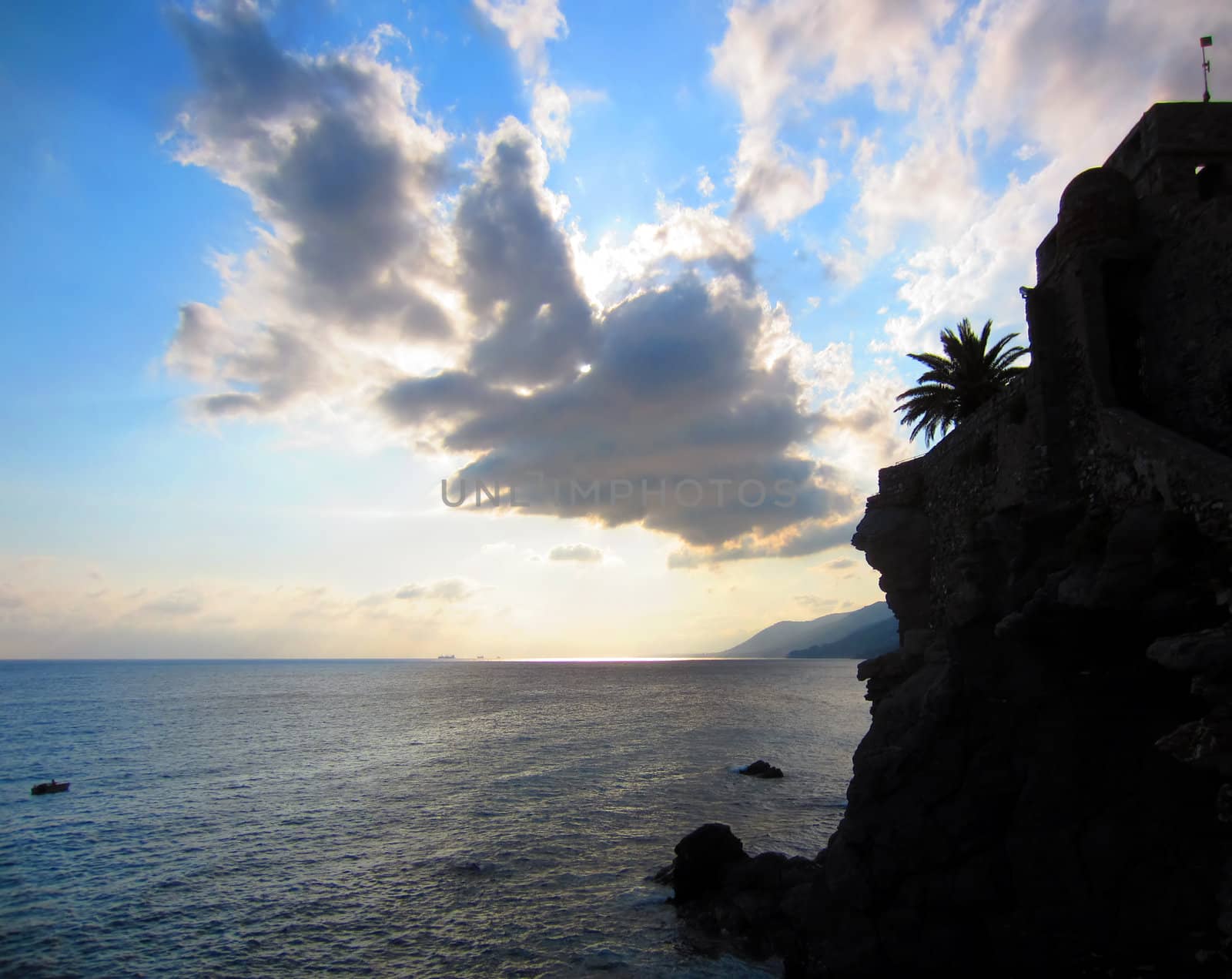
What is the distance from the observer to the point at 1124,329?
16.2 m

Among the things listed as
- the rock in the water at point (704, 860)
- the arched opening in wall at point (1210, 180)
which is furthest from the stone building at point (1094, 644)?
the rock in the water at point (704, 860)

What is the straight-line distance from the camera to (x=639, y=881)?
28359 millimetres

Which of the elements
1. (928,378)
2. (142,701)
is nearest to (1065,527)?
(928,378)

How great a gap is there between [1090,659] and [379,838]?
1397 inches

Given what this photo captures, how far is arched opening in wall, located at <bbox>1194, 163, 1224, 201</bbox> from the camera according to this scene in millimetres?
16188

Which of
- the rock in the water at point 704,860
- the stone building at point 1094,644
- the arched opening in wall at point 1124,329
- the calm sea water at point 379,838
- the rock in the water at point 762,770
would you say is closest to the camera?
the stone building at point 1094,644

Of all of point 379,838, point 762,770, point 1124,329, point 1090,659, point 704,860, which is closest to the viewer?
point 1090,659

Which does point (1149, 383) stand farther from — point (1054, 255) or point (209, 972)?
point (209, 972)

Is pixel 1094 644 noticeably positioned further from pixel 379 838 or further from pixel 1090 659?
pixel 379 838

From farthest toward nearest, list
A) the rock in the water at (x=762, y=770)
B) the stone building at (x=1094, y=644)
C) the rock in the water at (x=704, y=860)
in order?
the rock in the water at (x=762, y=770) < the rock in the water at (x=704, y=860) < the stone building at (x=1094, y=644)

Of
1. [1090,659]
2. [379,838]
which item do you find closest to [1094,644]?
[1090,659]

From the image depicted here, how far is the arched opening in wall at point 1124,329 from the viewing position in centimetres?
1592

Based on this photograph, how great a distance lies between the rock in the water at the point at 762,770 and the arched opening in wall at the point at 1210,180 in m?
43.8

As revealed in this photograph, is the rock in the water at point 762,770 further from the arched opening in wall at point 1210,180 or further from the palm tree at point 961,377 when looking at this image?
the arched opening in wall at point 1210,180
